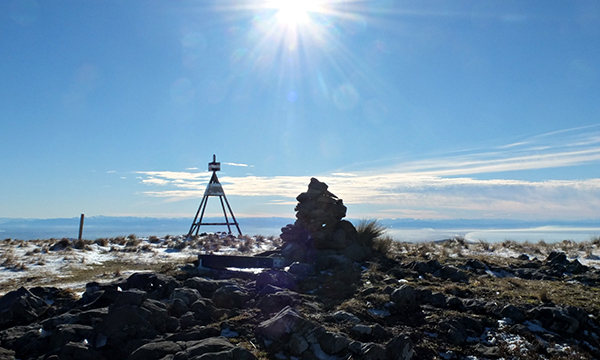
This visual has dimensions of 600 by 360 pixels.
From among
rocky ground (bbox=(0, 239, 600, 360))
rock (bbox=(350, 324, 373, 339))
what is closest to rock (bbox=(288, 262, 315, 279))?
rocky ground (bbox=(0, 239, 600, 360))

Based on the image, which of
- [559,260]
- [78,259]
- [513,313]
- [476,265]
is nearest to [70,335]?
[513,313]

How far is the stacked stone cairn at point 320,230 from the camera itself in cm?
1433

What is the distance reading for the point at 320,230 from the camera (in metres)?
15.3

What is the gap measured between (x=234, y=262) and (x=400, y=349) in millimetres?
7607

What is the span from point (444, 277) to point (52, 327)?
9.44m

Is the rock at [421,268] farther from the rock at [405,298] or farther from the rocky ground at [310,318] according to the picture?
the rock at [405,298]

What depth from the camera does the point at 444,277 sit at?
11141 millimetres

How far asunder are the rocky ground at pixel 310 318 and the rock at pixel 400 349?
0.04 feet

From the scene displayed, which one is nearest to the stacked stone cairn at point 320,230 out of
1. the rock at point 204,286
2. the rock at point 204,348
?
the rock at point 204,286

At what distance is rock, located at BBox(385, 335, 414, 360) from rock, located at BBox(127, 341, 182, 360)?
2.93 metres

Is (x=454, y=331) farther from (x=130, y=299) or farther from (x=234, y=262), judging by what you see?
(x=234, y=262)

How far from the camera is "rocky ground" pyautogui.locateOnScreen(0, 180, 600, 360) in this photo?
567 cm

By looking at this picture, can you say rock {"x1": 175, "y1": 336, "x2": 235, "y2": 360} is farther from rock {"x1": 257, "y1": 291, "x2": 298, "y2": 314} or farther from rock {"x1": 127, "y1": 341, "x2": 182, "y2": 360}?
rock {"x1": 257, "y1": 291, "x2": 298, "y2": 314}

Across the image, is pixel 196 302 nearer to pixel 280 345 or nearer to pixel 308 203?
pixel 280 345
